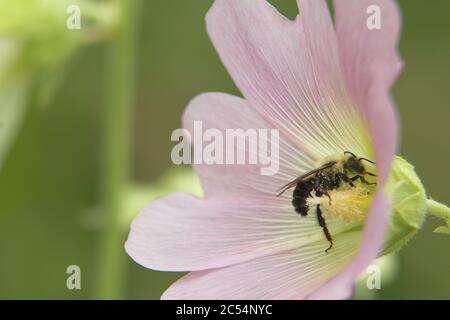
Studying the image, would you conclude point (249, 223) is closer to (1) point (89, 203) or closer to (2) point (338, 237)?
(2) point (338, 237)

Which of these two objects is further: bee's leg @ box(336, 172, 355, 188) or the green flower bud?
bee's leg @ box(336, 172, 355, 188)

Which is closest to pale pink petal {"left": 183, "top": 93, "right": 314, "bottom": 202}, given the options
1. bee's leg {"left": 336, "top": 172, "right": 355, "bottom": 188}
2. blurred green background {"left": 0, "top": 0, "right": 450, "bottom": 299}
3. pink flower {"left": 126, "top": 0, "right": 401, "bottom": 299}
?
pink flower {"left": 126, "top": 0, "right": 401, "bottom": 299}

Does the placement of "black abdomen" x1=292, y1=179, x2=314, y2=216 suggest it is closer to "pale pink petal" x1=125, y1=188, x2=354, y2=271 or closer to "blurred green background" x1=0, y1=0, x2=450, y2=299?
"pale pink petal" x1=125, y1=188, x2=354, y2=271

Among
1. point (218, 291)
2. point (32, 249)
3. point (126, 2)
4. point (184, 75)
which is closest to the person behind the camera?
point (218, 291)

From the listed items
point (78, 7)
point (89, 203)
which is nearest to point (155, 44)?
point (89, 203)

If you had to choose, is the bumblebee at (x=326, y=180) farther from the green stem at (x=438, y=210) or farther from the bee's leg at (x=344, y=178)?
the green stem at (x=438, y=210)

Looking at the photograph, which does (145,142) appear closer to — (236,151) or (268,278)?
(236,151)
